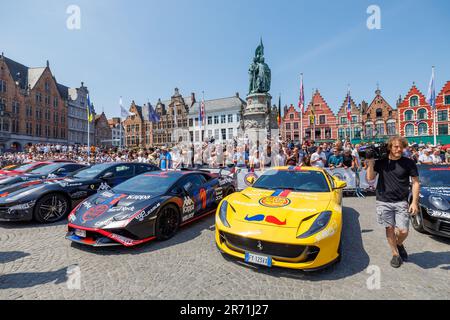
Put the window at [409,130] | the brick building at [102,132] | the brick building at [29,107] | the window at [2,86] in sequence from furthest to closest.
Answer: the brick building at [102,132], the window at [409,130], the brick building at [29,107], the window at [2,86]

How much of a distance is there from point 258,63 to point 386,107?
35.9 meters

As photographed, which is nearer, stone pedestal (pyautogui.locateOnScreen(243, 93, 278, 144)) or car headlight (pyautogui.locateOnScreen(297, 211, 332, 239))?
car headlight (pyautogui.locateOnScreen(297, 211, 332, 239))

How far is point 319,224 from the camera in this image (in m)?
3.08

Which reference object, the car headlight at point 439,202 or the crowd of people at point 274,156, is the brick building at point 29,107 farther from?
the car headlight at point 439,202

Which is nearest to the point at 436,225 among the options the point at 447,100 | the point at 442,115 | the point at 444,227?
the point at 444,227

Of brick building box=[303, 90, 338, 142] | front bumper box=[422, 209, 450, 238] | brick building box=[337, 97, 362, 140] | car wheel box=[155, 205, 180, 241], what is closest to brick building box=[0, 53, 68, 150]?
car wheel box=[155, 205, 180, 241]

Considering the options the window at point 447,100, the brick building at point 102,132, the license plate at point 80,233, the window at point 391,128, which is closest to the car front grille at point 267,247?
the license plate at point 80,233

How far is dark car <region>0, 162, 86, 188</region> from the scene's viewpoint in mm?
7138

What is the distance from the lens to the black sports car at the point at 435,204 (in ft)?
13.0

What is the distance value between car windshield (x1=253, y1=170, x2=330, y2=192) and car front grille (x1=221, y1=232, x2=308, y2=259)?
1.52m

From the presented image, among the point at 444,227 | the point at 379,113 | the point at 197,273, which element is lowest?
the point at 197,273

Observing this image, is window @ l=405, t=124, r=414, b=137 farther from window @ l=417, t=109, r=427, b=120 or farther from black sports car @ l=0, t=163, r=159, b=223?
black sports car @ l=0, t=163, r=159, b=223

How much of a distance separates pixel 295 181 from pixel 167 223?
2710 mm

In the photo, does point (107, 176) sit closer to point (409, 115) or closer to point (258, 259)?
point (258, 259)
